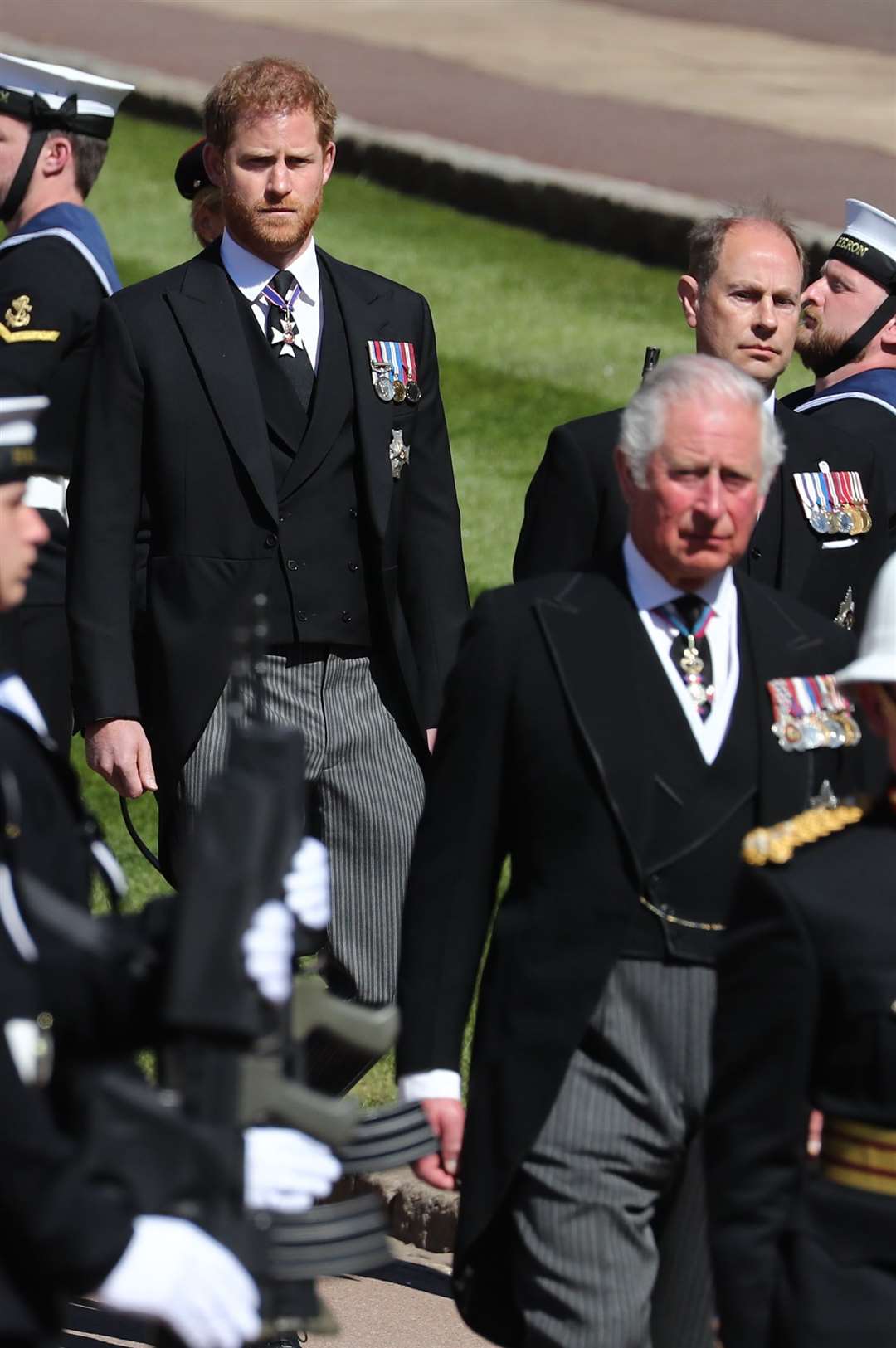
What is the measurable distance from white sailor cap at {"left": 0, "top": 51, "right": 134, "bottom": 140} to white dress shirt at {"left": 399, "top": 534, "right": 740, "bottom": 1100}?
2.90 meters

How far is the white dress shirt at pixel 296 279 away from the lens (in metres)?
5.68

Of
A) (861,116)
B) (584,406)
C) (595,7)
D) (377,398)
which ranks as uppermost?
(595,7)

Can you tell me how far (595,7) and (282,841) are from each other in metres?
18.8

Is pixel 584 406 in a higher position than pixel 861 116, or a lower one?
lower

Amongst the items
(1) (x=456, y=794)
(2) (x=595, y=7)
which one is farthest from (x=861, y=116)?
(1) (x=456, y=794)

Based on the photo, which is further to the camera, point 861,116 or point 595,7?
point 595,7

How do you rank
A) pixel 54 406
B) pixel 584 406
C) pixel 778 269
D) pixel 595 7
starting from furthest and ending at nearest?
pixel 595 7 → pixel 584 406 → pixel 54 406 → pixel 778 269

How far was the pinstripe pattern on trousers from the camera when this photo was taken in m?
5.57

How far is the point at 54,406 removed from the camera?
20.5 ft

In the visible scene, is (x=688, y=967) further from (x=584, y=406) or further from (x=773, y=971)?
(x=584, y=406)

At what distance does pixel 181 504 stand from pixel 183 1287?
8.76 feet

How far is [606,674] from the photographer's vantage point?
163 inches

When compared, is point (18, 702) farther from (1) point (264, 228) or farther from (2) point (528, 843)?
(1) point (264, 228)

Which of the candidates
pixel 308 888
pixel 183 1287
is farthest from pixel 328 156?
pixel 183 1287
